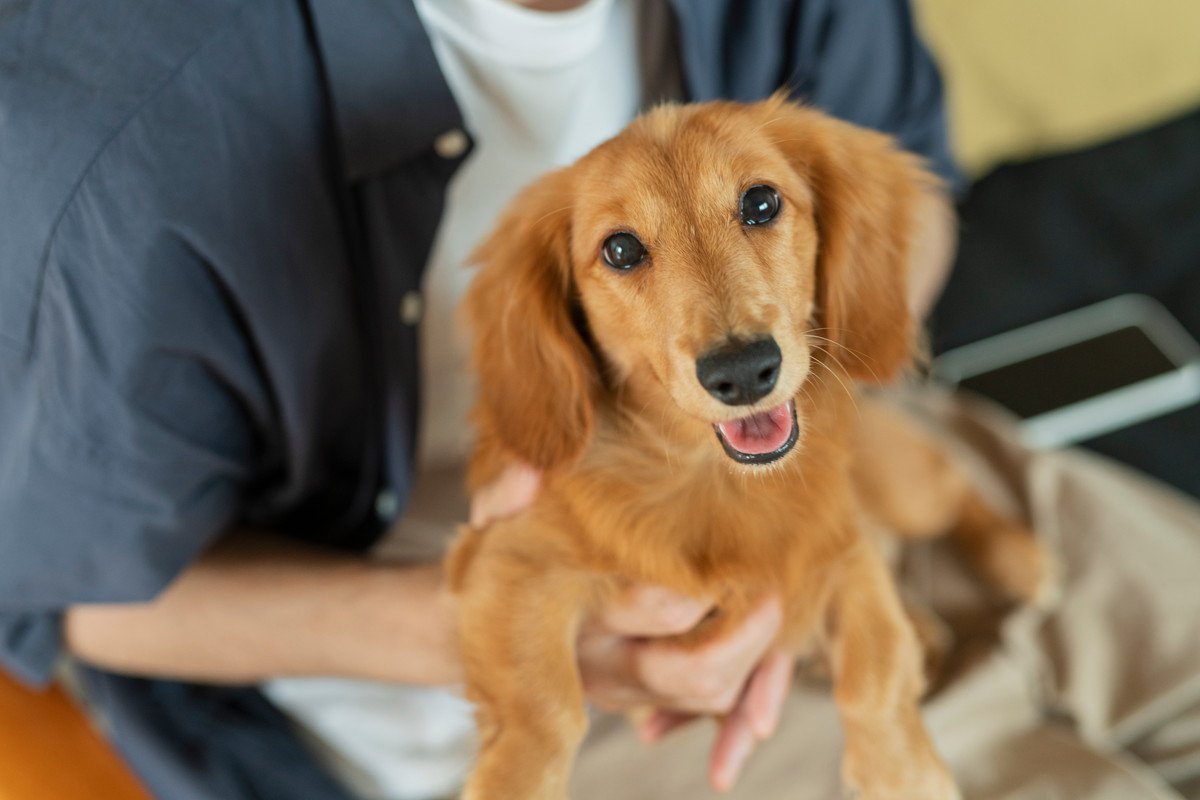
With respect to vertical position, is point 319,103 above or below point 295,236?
above

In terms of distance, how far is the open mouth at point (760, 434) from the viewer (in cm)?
86

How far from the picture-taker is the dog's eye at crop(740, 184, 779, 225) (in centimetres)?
90

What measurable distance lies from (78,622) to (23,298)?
20.2 inches

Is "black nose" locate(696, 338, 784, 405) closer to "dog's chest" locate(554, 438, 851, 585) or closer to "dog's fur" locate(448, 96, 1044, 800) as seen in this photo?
"dog's fur" locate(448, 96, 1044, 800)

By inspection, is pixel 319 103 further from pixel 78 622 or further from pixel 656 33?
pixel 78 622

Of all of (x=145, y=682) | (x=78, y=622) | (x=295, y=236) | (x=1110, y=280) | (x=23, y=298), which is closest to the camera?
(x=23, y=298)

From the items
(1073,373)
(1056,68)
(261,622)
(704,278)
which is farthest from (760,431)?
(1056,68)

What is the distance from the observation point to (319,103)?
106 cm

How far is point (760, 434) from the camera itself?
2.86 feet

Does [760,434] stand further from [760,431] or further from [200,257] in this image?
[200,257]

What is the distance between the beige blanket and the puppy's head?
0.53 meters

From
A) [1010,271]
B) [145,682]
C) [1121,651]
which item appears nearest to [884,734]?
[1121,651]

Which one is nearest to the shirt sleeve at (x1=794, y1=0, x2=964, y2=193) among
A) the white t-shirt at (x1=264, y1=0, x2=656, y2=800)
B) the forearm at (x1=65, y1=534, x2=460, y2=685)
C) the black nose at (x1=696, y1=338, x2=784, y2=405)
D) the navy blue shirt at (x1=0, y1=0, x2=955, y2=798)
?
the navy blue shirt at (x1=0, y1=0, x2=955, y2=798)

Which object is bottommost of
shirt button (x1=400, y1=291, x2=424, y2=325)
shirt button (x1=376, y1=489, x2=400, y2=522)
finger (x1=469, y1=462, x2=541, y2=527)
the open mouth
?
shirt button (x1=376, y1=489, x2=400, y2=522)
